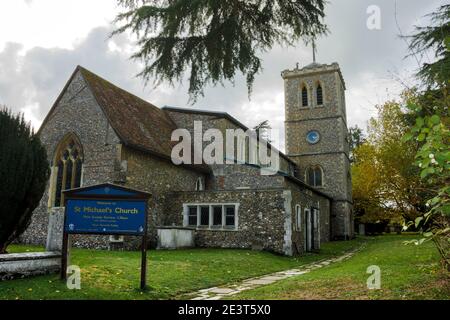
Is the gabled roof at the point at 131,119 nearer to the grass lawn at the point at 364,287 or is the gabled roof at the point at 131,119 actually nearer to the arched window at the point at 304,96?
the grass lawn at the point at 364,287

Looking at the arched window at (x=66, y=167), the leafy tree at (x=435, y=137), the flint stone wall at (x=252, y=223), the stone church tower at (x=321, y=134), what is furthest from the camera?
A: the stone church tower at (x=321, y=134)

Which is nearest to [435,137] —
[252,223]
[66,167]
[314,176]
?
[252,223]

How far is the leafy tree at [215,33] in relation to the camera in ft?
22.8

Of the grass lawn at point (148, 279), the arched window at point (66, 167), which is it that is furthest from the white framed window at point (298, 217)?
the arched window at point (66, 167)

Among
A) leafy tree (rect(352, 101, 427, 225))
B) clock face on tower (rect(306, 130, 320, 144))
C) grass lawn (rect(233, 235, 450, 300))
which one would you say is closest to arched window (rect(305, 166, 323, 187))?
clock face on tower (rect(306, 130, 320, 144))

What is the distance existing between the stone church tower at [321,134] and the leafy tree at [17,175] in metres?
30.4

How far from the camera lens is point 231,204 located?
1800 centimetres

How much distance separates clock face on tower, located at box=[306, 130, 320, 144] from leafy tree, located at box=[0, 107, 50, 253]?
103 feet

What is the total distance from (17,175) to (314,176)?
32.0 metres

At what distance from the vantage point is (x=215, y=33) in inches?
275

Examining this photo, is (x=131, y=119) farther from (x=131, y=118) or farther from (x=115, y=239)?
(x=115, y=239)

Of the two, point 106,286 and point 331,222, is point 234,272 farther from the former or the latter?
point 331,222

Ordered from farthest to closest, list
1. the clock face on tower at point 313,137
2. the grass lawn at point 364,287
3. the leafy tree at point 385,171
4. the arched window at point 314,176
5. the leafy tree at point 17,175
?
the clock face on tower at point 313,137 < the arched window at point 314,176 < the leafy tree at point 385,171 < the leafy tree at point 17,175 < the grass lawn at point 364,287

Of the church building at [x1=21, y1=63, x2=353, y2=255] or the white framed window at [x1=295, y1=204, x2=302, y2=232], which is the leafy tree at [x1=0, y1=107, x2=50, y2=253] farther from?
the white framed window at [x1=295, y1=204, x2=302, y2=232]
